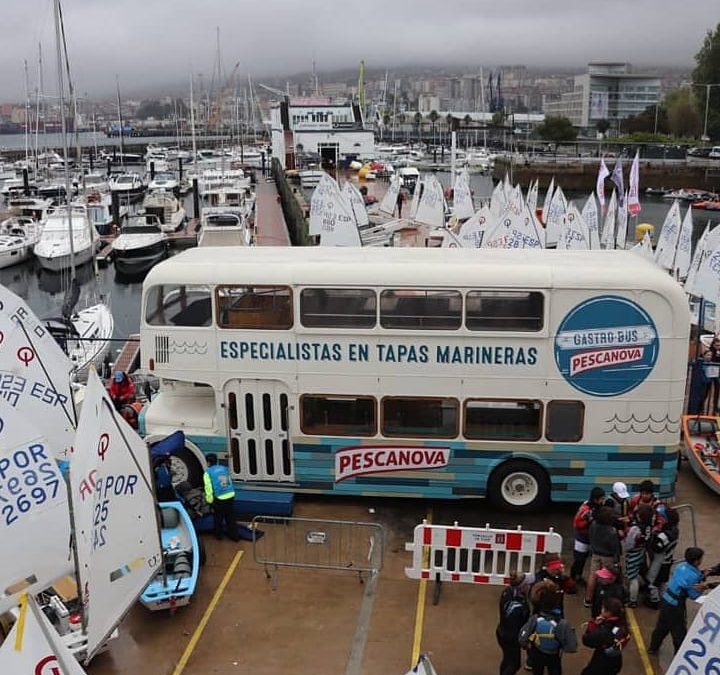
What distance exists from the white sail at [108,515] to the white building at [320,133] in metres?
72.7

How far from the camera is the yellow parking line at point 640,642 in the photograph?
8.94m

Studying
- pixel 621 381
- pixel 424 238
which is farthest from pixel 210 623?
pixel 424 238

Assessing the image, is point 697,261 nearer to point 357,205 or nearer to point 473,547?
point 473,547

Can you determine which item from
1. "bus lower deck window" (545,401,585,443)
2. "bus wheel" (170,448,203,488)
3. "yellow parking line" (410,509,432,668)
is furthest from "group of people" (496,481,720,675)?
"bus wheel" (170,448,203,488)

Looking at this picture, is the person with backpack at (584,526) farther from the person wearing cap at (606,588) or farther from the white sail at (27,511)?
the white sail at (27,511)

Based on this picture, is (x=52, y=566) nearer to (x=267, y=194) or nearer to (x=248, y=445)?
(x=248, y=445)

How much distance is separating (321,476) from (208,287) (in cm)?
331

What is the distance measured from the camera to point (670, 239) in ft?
87.9

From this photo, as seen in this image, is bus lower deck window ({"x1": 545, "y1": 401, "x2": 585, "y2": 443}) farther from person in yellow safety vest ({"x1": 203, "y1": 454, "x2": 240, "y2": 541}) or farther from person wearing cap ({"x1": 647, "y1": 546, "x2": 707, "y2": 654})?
person in yellow safety vest ({"x1": 203, "y1": 454, "x2": 240, "y2": 541})

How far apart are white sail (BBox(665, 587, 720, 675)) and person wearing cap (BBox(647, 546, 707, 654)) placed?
269 centimetres

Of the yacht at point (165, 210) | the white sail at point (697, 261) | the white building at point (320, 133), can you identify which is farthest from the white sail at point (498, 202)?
the white building at point (320, 133)

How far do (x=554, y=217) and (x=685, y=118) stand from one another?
3848 inches

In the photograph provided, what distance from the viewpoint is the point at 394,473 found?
40.0 feet

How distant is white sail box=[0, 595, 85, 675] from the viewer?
566cm
